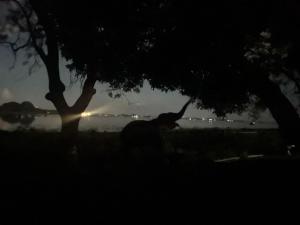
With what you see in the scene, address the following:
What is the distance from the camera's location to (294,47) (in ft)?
49.4

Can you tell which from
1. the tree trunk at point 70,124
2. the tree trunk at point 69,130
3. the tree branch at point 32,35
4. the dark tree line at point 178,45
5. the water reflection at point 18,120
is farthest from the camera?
the water reflection at point 18,120

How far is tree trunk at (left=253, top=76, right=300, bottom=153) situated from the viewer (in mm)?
16578

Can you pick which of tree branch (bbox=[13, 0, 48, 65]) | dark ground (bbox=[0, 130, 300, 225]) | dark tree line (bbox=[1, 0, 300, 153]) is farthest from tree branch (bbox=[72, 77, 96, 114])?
dark ground (bbox=[0, 130, 300, 225])

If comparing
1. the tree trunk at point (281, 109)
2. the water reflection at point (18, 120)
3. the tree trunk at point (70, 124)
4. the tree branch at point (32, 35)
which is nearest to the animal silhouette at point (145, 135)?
the tree trunk at point (281, 109)

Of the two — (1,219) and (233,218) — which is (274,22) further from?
(1,219)

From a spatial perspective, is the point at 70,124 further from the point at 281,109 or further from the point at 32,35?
the point at 281,109

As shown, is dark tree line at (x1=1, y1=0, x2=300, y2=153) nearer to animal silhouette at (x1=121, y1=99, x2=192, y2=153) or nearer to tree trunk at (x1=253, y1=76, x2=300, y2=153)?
tree trunk at (x1=253, y1=76, x2=300, y2=153)

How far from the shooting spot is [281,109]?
16891mm

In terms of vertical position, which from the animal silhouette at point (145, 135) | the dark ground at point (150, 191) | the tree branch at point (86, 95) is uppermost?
the tree branch at point (86, 95)

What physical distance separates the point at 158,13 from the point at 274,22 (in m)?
4.24

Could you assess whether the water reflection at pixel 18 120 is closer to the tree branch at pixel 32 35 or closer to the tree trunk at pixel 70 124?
the tree branch at pixel 32 35

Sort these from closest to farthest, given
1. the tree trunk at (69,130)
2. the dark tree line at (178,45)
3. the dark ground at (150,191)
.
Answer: the dark ground at (150,191), the dark tree line at (178,45), the tree trunk at (69,130)

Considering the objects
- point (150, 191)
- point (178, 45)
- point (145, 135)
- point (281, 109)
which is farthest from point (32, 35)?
point (150, 191)

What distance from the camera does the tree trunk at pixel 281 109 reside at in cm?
1658
